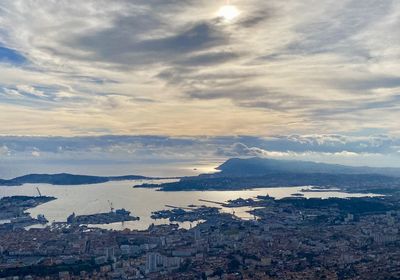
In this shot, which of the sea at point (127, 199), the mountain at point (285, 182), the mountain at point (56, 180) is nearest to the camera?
the sea at point (127, 199)

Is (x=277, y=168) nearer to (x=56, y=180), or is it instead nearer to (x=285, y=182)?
(x=285, y=182)

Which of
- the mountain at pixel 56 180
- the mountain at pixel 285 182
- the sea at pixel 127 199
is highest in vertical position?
the mountain at pixel 56 180

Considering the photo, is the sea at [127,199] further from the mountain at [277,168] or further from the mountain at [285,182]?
the mountain at [277,168]

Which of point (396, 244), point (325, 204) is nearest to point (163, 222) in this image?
point (325, 204)

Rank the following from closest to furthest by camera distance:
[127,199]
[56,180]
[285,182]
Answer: [127,199] < [285,182] < [56,180]

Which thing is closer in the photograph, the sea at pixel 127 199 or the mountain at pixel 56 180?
the sea at pixel 127 199

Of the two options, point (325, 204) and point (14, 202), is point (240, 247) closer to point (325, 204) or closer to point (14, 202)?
point (325, 204)

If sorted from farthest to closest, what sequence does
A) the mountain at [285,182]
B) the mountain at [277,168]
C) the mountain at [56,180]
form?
the mountain at [277,168]
the mountain at [56,180]
the mountain at [285,182]

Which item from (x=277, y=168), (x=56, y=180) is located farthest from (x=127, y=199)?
(x=277, y=168)

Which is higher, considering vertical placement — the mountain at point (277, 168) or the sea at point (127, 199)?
the mountain at point (277, 168)

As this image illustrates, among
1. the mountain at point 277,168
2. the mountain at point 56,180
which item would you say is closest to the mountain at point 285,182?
the mountain at point 277,168

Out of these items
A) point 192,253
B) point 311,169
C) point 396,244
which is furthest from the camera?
point 311,169
